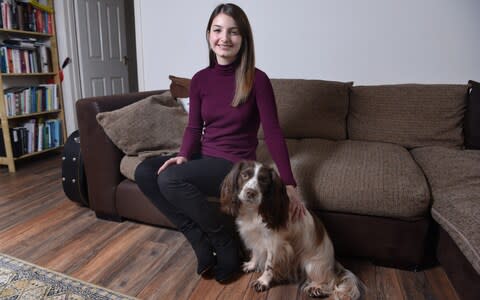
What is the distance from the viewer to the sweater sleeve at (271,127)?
52.5 inches

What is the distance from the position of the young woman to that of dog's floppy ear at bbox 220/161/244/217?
0.13m

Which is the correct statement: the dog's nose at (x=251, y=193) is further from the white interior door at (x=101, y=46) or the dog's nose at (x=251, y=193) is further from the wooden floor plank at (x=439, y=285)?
the white interior door at (x=101, y=46)

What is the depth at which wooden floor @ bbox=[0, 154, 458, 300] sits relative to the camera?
1361mm

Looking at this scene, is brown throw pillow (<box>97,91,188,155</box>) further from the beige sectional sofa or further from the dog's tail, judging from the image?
the dog's tail

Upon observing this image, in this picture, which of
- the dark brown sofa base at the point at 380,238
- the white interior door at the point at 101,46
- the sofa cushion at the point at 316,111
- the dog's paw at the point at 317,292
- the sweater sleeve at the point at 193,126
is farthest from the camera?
the white interior door at the point at 101,46

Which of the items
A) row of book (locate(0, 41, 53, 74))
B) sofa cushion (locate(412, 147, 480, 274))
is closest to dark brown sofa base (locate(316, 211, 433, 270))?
sofa cushion (locate(412, 147, 480, 274))

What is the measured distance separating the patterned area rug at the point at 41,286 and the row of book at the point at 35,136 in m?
1.86

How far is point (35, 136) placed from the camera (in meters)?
3.21

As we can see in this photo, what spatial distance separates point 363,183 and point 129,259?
1.16m

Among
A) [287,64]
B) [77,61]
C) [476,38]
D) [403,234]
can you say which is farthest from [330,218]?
[77,61]

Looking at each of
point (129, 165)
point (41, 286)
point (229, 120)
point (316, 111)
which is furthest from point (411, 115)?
point (41, 286)

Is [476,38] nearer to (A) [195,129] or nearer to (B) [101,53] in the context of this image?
(A) [195,129]

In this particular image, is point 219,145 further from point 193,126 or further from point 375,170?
point 375,170

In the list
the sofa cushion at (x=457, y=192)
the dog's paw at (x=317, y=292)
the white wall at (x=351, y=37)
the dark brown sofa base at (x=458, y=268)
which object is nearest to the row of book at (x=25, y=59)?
the white wall at (x=351, y=37)
